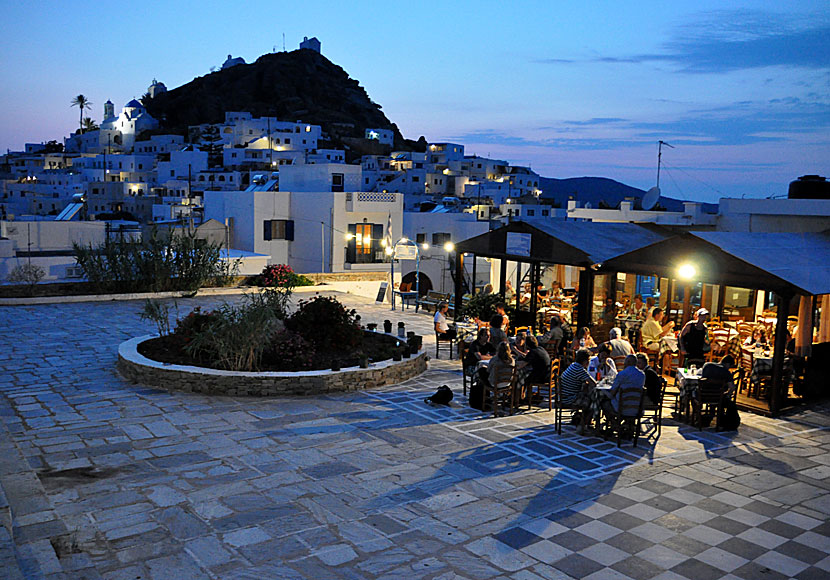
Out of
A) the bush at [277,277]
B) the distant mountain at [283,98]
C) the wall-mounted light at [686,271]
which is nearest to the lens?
the wall-mounted light at [686,271]

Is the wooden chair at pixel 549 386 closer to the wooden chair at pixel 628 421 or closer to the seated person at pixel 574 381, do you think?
the seated person at pixel 574 381

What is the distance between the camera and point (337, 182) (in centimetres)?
3409

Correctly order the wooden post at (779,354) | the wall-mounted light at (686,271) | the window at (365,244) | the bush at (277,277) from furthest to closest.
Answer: the window at (365,244) < the bush at (277,277) < the wall-mounted light at (686,271) < the wooden post at (779,354)

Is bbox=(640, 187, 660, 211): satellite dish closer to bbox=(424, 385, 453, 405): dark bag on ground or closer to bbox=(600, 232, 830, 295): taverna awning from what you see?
bbox=(600, 232, 830, 295): taverna awning

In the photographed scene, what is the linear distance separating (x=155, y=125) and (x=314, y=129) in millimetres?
37806

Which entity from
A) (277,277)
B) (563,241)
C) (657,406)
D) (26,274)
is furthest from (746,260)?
(26,274)

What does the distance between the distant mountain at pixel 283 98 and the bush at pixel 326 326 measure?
97020 mm

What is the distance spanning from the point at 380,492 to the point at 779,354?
6016 mm

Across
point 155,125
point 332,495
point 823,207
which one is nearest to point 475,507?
point 332,495

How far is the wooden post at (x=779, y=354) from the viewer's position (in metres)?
9.28

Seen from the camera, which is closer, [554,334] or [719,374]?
[719,374]

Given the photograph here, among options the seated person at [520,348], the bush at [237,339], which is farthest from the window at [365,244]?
the seated person at [520,348]

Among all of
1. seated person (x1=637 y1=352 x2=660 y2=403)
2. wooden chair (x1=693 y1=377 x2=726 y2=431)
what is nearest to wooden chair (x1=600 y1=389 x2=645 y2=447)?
seated person (x1=637 y1=352 x2=660 y2=403)

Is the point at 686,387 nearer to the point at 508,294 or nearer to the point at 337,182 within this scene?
the point at 508,294
